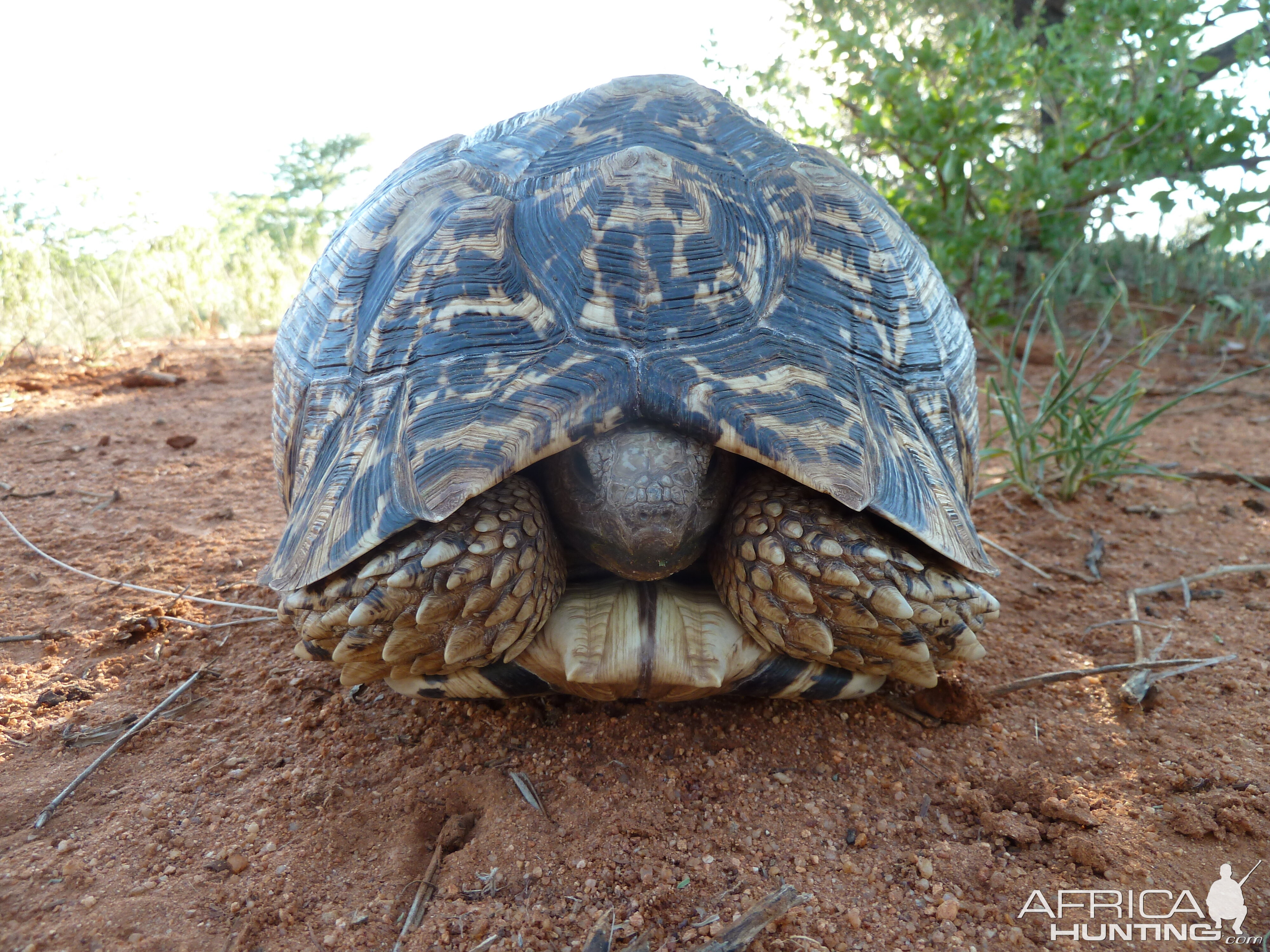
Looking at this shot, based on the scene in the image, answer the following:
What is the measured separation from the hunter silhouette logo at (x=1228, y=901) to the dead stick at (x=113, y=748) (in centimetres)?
214

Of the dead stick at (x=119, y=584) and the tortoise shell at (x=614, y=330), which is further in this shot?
the dead stick at (x=119, y=584)

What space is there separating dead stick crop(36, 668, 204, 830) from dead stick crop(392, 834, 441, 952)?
78 cm

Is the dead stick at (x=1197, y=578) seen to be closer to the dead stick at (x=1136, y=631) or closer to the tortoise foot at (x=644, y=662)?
the dead stick at (x=1136, y=631)

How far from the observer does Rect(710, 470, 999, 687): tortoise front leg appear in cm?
158

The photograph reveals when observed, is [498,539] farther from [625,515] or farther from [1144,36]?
[1144,36]

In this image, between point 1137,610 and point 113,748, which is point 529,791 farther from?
point 1137,610

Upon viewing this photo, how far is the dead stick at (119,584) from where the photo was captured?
230 cm

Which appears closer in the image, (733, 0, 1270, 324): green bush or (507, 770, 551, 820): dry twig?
(507, 770, 551, 820): dry twig

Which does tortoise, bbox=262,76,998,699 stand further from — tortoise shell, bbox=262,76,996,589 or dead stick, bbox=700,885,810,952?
dead stick, bbox=700,885,810,952

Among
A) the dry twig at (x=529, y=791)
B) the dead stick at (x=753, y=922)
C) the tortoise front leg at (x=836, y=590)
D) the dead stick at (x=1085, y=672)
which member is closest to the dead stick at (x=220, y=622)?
the dry twig at (x=529, y=791)

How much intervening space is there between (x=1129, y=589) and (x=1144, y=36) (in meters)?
3.58

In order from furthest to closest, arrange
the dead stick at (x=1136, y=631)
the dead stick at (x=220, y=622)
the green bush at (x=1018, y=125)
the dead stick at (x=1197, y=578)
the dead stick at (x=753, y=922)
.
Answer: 1. the green bush at (x=1018, y=125)
2. the dead stick at (x=1197, y=578)
3. the dead stick at (x=220, y=622)
4. the dead stick at (x=1136, y=631)
5. the dead stick at (x=753, y=922)

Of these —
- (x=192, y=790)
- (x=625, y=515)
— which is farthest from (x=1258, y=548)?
(x=192, y=790)

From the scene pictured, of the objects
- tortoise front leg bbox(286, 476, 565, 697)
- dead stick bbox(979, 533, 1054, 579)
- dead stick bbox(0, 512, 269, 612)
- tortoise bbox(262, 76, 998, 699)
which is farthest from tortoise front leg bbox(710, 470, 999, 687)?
dead stick bbox(0, 512, 269, 612)
